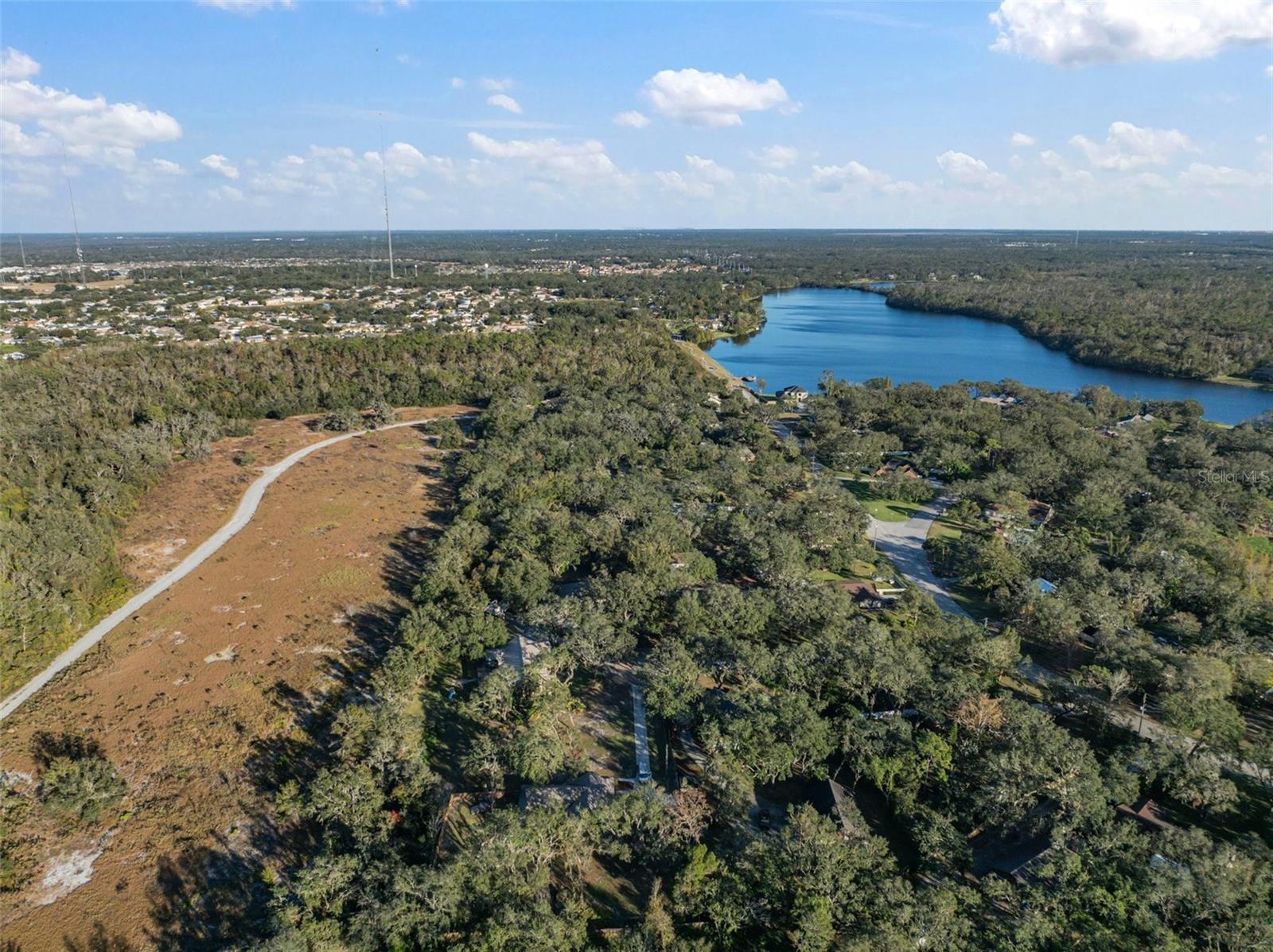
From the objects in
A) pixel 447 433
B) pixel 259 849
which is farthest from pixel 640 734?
pixel 447 433

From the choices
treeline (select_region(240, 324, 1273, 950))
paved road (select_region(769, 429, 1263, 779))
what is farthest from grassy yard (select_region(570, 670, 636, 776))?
paved road (select_region(769, 429, 1263, 779))

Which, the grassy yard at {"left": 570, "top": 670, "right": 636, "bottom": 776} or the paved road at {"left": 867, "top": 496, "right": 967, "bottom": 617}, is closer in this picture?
the grassy yard at {"left": 570, "top": 670, "right": 636, "bottom": 776}

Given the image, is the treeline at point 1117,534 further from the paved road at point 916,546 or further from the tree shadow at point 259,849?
the tree shadow at point 259,849

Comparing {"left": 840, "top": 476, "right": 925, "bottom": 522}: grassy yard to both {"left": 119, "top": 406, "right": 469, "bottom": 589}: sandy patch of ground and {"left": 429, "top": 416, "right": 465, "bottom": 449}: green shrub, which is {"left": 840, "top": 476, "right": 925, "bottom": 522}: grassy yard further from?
{"left": 119, "top": 406, "right": 469, "bottom": 589}: sandy patch of ground

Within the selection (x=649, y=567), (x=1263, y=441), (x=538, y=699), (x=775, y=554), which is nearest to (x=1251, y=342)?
(x=1263, y=441)

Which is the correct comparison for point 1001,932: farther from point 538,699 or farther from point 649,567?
point 649,567

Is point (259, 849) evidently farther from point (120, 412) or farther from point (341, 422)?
point (120, 412)

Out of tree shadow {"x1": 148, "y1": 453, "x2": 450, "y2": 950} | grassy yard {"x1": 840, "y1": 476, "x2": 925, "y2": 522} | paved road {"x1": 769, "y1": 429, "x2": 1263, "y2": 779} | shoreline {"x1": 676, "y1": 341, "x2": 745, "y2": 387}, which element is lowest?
tree shadow {"x1": 148, "y1": 453, "x2": 450, "y2": 950}
